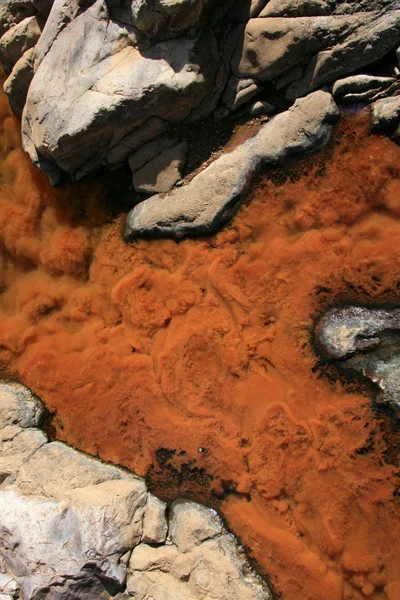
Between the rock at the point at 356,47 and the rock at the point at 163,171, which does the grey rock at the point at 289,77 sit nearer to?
the rock at the point at 356,47

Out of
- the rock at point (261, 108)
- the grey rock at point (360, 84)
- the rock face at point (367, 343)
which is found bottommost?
the rock face at point (367, 343)

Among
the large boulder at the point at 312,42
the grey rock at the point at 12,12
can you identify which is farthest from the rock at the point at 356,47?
the grey rock at the point at 12,12

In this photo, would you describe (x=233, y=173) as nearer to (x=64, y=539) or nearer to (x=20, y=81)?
(x=20, y=81)

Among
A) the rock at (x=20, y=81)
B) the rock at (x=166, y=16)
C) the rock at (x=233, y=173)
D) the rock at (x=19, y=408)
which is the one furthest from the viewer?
the rock at (x=20, y=81)

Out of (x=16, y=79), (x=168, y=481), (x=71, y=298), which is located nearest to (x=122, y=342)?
(x=71, y=298)

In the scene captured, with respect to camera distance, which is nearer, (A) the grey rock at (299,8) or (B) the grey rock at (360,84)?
(A) the grey rock at (299,8)

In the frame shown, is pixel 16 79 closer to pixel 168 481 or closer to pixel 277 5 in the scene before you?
pixel 277 5
